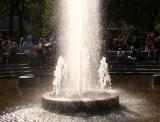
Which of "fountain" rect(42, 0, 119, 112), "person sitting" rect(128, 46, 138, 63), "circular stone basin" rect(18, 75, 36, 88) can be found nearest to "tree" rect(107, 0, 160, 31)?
"person sitting" rect(128, 46, 138, 63)

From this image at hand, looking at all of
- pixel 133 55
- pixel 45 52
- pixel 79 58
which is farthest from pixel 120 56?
pixel 79 58

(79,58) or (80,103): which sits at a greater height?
(79,58)

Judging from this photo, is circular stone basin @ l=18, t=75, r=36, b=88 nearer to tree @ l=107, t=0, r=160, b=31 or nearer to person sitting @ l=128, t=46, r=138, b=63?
person sitting @ l=128, t=46, r=138, b=63

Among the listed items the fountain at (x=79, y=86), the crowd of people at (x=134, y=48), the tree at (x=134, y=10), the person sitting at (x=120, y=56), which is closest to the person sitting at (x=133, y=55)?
the crowd of people at (x=134, y=48)

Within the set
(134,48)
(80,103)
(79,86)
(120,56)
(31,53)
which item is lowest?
(80,103)

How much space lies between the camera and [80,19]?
21.2m

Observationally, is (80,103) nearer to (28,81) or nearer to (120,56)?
(28,81)

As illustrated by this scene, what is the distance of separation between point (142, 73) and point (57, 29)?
675 inches

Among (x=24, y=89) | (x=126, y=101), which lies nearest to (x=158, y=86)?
(x=126, y=101)

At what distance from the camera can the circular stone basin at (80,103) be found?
14438 mm

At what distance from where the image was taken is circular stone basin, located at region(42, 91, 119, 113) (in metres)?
14.4

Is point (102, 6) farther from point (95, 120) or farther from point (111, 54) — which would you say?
point (95, 120)

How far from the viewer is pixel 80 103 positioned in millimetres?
14398

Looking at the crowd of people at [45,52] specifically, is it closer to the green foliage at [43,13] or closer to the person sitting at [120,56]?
the person sitting at [120,56]
